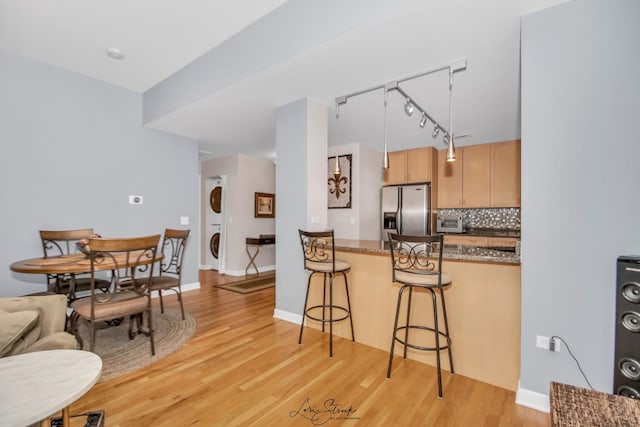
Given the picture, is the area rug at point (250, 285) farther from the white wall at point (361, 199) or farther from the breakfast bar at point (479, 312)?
the breakfast bar at point (479, 312)

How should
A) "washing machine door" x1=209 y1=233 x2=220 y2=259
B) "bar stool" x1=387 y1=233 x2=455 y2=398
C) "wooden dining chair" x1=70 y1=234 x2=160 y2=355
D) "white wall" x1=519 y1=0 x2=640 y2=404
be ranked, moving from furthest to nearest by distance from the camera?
1. "washing machine door" x1=209 y1=233 x2=220 y2=259
2. "wooden dining chair" x1=70 y1=234 x2=160 y2=355
3. "bar stool" x1=387 y1=233 x2=455 y2=398
4. "white wall" x1=519 y1=0 x2=640 y2=404

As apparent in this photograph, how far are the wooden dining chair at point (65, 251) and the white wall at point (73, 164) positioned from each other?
5.4 inches

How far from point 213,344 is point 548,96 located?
3.22m

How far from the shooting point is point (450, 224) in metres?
5.20

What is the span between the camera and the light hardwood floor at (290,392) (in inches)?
67.3

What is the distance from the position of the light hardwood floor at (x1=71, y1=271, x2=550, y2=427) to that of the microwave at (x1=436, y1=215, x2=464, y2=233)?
3307mm

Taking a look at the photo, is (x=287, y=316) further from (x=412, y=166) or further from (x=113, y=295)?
(x=412, y=166)

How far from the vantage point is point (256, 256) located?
6117 millimetres

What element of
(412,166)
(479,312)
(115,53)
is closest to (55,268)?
(115,53)

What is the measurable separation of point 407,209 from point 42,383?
16.5ft

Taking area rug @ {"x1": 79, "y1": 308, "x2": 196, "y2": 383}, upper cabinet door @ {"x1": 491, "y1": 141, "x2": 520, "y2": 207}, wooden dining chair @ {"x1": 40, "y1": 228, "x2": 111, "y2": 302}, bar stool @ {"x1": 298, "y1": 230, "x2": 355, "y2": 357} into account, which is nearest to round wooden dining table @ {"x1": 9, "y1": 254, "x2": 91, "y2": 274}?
wooden dining chair @ {"x1": 40, "y1": 228, "x2": 111, "y2": 302}

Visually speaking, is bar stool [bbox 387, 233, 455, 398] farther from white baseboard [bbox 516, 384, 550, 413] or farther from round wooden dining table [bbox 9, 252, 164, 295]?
round wooden dining table [bbox 9, 252, 164, 295]

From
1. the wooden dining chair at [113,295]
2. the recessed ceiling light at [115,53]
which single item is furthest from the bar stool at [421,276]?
the recessed ceiling light at [115,53]

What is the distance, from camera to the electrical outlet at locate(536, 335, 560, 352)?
5.59ft
